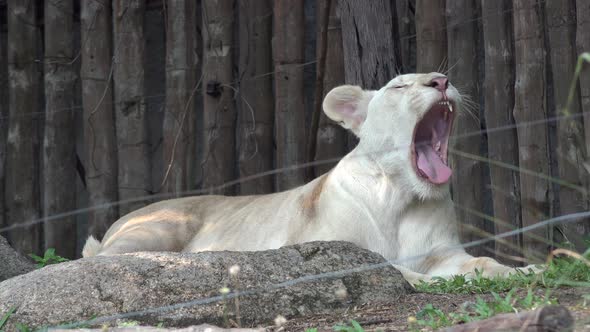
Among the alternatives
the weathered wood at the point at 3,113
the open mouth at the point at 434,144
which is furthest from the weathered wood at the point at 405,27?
the weathered wood at the point at 3,113

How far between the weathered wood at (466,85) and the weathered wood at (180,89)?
2.25 meters

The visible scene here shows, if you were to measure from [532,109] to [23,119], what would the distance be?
4.63 meters

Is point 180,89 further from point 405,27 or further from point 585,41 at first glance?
point 585,41

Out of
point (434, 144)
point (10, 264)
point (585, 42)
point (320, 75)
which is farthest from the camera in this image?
point (320, 75)

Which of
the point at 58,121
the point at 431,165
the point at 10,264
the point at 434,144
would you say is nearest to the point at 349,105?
the point at 434,144

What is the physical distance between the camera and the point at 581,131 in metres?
6.76

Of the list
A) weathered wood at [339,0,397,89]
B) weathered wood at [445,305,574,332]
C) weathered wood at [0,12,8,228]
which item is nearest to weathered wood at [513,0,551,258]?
weathered wood at [339,0,397,89]

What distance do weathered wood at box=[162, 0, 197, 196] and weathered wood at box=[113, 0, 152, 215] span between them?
0.83 ft

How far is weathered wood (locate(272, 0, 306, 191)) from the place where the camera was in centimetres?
788

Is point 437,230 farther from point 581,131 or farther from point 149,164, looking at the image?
point 149,164

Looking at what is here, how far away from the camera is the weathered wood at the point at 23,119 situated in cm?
897

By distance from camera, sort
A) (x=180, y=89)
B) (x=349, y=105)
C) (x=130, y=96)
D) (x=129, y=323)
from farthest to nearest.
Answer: (x=130, y=96)
(x=180, y=89)
(x=349, y=105)
(x=129, y=323)

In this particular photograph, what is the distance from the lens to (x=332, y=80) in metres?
7.73

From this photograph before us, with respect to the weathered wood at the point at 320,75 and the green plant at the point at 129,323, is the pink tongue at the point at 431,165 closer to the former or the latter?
the weathered wood at the point at 320,75
